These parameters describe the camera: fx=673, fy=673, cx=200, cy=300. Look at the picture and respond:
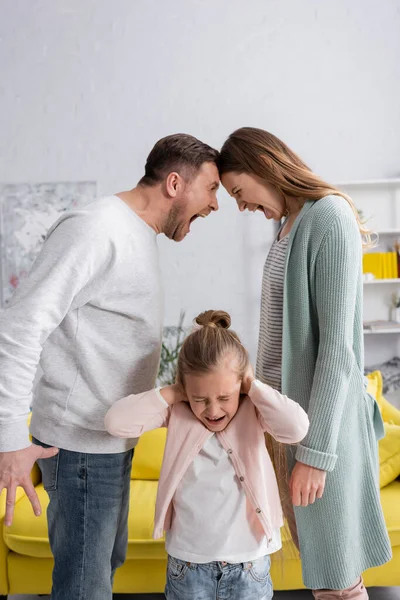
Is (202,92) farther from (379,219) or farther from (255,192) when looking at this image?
(255,192)

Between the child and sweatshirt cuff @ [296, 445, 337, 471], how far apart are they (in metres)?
0.08

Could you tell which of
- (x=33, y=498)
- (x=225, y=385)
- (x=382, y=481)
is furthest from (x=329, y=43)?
(x=33, y=498)

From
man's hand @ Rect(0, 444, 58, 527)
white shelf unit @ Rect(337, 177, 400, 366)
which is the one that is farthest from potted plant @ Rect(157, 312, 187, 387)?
man's hand @ Rect(0, 444, 58, 527)

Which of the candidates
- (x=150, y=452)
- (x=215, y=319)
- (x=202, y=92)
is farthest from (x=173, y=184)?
(x=202, y=92)

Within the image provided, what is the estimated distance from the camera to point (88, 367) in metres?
1.43

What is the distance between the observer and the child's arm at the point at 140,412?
1.41 meters

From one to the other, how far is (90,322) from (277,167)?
1.83ft

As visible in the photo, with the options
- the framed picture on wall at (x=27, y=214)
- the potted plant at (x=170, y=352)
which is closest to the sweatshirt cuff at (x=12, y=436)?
the potted plant at (x=170, y=352)

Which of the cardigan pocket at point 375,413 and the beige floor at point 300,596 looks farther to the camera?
the beige floor at point 300,596

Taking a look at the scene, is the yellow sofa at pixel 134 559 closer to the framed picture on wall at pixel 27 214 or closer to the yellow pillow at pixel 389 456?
the yellow pillow at pixel 389 456

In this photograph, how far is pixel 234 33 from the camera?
13.1ft

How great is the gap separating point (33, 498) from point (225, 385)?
1.50 feet

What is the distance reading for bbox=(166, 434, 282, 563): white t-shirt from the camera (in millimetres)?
1483

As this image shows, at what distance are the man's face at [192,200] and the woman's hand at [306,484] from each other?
2.02 feet
